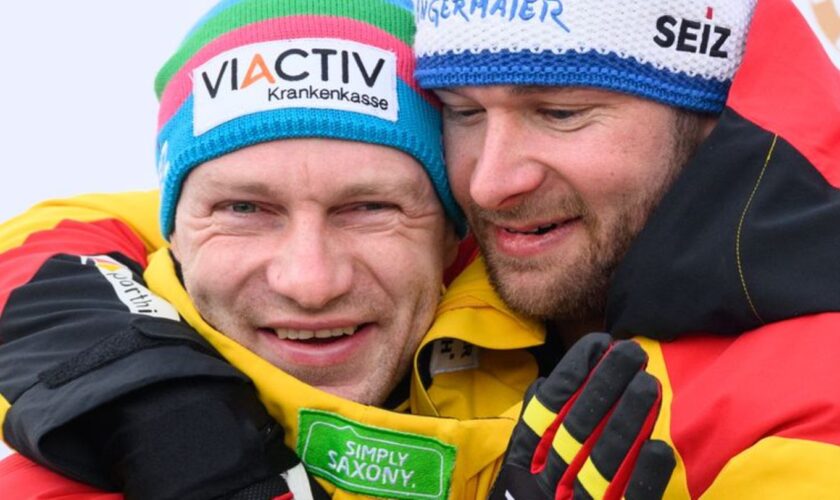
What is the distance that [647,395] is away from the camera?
1.70 metres

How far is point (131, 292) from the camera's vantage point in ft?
8.16

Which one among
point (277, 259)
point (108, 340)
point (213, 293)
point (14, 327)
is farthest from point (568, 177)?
point (14, 327)

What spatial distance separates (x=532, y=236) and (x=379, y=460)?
Result: 1.91 ft

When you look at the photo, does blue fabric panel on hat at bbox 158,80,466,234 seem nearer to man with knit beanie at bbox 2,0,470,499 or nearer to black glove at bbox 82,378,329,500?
man with knit beanie at bbox 2,0,470,499

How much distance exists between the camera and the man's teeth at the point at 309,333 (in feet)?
8.09

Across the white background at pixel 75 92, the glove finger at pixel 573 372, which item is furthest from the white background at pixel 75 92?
the glove finger at pixel 573 372

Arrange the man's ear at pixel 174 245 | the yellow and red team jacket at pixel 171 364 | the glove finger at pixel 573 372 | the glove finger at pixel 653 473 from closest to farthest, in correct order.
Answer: the glove finger at pixel 653 473, the glove finger at pixel 573 372, the yellow and red team jacket at pixel 171 364, the man's ear at pixel 174 245

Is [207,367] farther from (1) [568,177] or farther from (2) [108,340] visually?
(1) [568,177]

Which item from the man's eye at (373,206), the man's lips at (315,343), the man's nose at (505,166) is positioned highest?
the man's nose at (505,166)

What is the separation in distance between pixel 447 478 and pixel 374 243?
514 mm

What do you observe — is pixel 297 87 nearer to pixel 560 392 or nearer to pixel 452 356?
pixel 452 356

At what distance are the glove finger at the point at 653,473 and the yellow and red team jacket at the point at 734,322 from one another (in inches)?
6.7

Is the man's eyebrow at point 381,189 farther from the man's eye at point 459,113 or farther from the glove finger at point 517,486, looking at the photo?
the glove finger at point 517,486

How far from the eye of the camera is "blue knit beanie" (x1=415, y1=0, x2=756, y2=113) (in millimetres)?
2326
